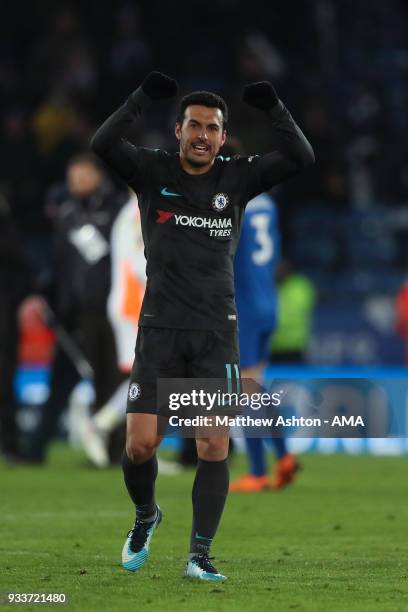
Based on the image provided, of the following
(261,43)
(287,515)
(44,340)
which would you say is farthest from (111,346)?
(261,43)

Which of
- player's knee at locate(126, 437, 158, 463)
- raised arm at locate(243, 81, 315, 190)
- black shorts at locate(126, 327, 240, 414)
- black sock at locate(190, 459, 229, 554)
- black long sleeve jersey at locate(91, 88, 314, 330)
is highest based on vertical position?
raised arm at locate(243, 81, 315, 190)

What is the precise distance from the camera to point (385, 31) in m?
21.3

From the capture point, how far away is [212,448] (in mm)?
6258

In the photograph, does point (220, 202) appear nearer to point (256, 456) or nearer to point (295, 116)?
point (256, 456)

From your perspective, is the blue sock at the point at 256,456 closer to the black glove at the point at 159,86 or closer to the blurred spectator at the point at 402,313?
the black glove at the point at 159,86

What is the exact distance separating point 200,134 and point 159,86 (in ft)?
0.95

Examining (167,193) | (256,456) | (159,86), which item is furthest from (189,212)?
(256,456)

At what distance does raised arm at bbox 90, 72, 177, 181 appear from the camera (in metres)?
6.32

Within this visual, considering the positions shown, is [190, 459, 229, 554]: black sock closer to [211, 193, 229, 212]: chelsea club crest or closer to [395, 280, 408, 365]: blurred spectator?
[211, 193, 229, 212]: chelsea club crest

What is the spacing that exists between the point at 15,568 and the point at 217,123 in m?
2.05

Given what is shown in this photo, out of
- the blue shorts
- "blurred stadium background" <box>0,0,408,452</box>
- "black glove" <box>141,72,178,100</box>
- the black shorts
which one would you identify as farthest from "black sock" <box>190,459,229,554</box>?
"blurred stadium background" <box>0,0,408,452</box>

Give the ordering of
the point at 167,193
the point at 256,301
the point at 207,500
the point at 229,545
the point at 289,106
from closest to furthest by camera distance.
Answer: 1. the point at 207,500
2. the point at 167,193
3. the point at 229,545
4. the point at 256,301
5. the point at 289,106

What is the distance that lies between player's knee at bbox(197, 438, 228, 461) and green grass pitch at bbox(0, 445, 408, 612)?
0.50 metres

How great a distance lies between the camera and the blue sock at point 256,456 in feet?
34.7
